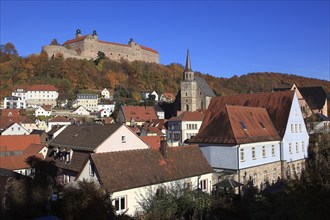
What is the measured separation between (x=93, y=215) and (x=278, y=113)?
23519mm

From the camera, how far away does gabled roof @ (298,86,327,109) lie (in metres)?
67.6

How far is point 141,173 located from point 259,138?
11.8 metres

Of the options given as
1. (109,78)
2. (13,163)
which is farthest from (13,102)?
(13,163)

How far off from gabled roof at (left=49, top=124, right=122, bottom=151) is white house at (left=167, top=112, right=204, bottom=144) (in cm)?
2917

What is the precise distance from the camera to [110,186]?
18484mm

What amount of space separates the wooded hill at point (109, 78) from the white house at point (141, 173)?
9112 cm

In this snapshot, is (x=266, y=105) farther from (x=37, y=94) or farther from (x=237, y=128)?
(x=37, y=94)

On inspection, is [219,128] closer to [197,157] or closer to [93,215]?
[197,157]

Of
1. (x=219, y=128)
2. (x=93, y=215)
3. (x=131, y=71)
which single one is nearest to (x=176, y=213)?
(x=93, y=215)

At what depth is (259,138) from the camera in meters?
27.4

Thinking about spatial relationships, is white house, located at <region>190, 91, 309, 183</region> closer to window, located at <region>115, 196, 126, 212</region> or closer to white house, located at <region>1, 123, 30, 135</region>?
window, located at <region>115, 196, 126, 212</region>

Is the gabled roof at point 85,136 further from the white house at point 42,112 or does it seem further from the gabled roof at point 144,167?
the white house at point 42,112

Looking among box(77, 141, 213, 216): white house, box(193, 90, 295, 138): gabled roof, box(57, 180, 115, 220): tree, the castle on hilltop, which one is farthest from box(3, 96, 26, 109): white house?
box(57, 180, 115, 220): tree

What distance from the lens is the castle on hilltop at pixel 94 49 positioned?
13800 centimetres
